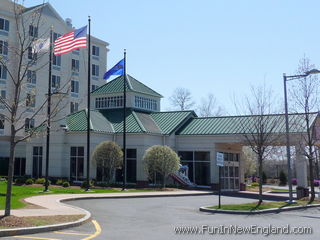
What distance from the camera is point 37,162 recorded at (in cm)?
3481

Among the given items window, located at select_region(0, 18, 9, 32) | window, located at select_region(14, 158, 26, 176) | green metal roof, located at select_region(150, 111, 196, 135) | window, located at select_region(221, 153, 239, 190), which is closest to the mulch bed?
green metal roof, located at select_region(150, 111, 196, 135)

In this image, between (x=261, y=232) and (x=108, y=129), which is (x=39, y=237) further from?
(x=108, y=129)

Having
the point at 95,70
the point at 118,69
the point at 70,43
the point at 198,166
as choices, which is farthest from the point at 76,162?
the point at 95,70

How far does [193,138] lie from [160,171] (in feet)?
19.7

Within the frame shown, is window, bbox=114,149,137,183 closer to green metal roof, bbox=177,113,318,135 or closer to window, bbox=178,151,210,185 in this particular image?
window, bbox=178,151,210,185

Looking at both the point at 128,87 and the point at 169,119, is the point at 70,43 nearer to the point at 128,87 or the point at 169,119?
the point at 128,87

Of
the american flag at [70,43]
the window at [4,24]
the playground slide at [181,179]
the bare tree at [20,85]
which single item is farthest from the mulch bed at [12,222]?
the window at [4,24]

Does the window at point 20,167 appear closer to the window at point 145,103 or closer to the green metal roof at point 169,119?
the window at point 145,103

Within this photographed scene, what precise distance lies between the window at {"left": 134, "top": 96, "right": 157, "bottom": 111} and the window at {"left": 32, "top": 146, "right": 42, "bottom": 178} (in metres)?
10.3

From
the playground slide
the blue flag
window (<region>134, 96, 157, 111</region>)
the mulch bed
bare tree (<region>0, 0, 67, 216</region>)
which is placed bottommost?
the mulch bed

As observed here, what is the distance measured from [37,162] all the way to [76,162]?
4.27m

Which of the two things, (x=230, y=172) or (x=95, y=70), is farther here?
(x=95, y=70)

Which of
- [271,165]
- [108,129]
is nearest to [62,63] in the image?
[108,129]

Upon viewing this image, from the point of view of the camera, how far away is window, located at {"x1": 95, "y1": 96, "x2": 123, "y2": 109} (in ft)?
128
